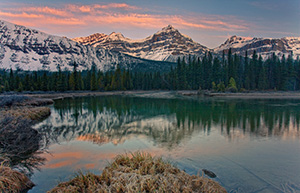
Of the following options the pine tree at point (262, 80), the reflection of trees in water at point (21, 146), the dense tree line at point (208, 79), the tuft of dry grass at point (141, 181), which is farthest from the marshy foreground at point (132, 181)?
the pine tree at point (262, 80)

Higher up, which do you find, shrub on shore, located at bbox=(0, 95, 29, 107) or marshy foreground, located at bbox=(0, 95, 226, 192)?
shrub on shore, located at bbox=(0, 95, 29, 107)

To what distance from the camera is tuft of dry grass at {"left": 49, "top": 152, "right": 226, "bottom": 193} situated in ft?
23.2

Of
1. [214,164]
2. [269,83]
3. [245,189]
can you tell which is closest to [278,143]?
[214,164]

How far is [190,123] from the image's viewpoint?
Answer: 2534 centimetres

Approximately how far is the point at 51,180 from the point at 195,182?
21.9 feet

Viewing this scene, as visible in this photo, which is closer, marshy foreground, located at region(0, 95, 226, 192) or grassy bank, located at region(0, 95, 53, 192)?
marshy foreground, located at region(0, 95, 226, 192)

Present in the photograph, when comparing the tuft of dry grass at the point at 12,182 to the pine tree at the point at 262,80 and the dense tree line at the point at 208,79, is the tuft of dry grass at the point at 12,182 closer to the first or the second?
the dense tree line at the point at 208,79

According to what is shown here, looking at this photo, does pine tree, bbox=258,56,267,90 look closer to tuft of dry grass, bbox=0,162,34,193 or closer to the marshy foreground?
the marshy foreground

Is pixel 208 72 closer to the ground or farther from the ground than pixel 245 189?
farther from the ground

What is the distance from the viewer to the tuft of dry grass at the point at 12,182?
26.1ft

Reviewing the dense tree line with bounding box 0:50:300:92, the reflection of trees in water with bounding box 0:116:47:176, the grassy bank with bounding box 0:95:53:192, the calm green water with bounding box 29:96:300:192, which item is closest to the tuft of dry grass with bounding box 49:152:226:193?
the grassy bank with bounding box 0:95:53:192

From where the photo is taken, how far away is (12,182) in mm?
8383

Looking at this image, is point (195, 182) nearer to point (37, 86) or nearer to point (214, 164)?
point (214, 164)

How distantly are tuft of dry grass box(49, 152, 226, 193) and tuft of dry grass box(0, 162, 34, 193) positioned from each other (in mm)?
1695
